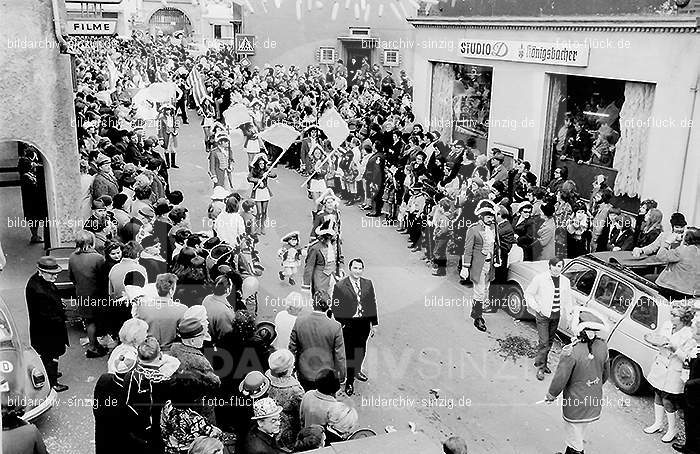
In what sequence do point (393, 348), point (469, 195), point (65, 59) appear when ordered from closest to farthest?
point (393, 348) → point (65, 59) → point (469, 195)

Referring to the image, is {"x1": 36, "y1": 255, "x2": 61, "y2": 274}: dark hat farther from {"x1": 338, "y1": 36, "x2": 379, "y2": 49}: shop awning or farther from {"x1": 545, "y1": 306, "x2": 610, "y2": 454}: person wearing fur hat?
{"x1": 338, "y1": 36, "x2": 379, "y2": 49}: shop awning

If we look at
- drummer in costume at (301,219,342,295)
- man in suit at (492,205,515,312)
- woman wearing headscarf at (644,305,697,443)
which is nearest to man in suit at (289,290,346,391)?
drummer in costume at (301,219,342,295)

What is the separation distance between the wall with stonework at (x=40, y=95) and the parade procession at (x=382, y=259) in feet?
0.10

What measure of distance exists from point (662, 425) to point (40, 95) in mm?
9287

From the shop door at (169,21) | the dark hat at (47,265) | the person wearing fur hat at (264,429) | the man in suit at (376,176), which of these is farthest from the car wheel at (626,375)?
the shop door at (169,21)

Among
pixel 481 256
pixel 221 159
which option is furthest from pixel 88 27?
pixel 481 256

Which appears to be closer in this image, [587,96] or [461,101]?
[587,96]

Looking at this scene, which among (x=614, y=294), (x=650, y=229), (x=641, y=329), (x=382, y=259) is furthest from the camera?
(x=382, y=259)

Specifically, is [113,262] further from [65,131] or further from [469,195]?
[469,195]

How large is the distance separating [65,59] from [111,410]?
22.3 ft

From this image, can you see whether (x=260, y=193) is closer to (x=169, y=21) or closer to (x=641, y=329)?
(x=641, y=329)

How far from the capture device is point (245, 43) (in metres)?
31.5

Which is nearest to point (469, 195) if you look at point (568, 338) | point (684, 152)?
Answer: point (568, 338)

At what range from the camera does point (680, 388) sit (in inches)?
293
